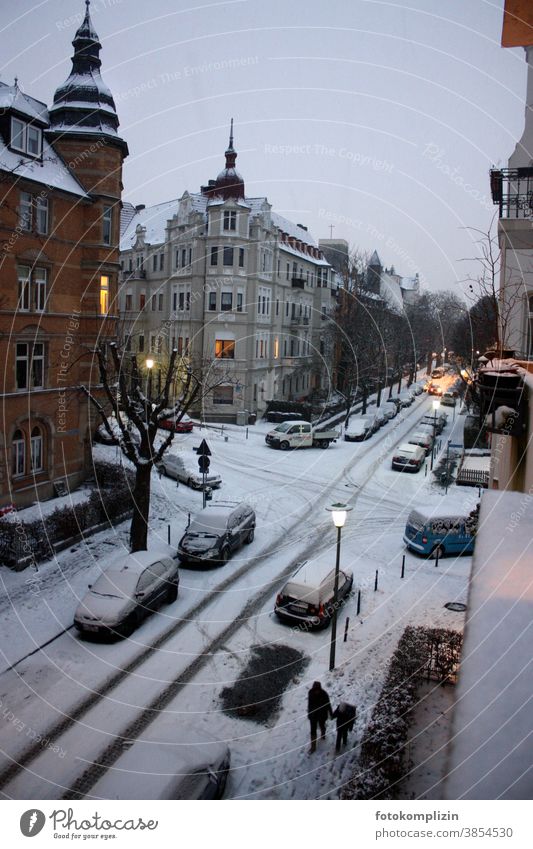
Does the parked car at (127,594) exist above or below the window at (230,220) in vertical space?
below

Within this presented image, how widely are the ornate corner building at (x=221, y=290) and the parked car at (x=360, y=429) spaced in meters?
5.07

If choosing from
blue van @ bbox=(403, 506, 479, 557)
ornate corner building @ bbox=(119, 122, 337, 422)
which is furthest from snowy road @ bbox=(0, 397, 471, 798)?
ornate corner building @ bbox=(119, 122, 337, 422)

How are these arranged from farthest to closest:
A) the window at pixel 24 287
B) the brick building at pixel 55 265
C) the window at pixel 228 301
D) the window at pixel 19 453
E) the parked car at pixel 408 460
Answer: the window at pixel 228 301 → the parked car at pixel 408 460 → the window at pixel 19 453 → the window at pixel 24 287 → the brick building at pixel 55 265

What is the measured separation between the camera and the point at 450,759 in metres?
3.31

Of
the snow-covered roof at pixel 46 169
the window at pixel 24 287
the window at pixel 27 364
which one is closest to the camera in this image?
the snow-covered roof at pixel 46 169

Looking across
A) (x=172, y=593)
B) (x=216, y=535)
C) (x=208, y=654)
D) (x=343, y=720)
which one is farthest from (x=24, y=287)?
(x=343, y=720)

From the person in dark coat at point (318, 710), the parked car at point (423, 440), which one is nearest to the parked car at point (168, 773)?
the person in dark coat at point (318, 710)

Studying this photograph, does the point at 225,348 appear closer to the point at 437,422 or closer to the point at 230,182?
the point at 230,182

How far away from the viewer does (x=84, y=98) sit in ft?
54.7

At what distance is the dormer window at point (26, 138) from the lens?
582 inches

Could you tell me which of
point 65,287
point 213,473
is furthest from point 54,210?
point 213,473

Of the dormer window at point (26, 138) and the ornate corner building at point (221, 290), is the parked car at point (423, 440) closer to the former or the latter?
the ornate corner building at point (221, 290)

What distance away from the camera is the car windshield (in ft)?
34.3

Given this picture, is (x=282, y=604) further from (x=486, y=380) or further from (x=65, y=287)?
(x=65, y=287)
